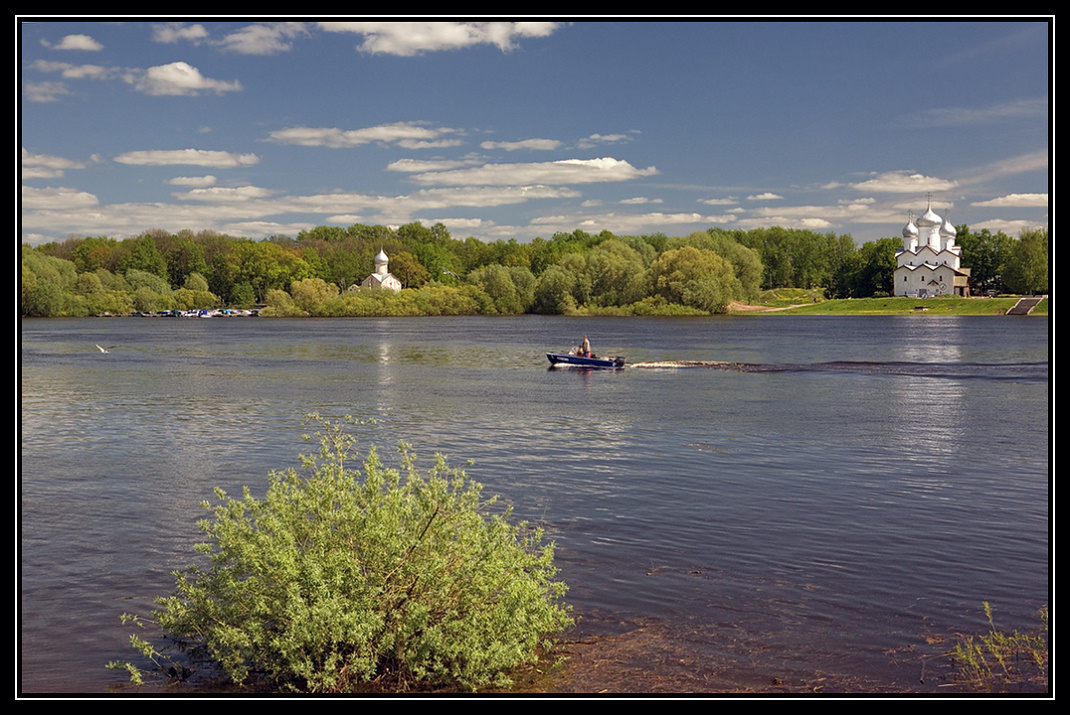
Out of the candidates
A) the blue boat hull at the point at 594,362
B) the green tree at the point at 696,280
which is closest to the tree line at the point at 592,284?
the green tree at the point at 696,280

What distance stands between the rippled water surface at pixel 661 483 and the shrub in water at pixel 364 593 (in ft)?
8.00

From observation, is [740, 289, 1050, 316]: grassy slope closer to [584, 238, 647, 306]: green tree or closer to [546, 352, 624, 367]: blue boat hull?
[584, 238, 647, 306]: green tree

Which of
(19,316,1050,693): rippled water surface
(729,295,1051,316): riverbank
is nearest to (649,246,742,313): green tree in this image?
(729,295,1051,316): riverbank

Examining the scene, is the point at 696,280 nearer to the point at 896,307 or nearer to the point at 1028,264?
the point at 896,307

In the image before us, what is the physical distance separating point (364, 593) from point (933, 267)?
588 ft

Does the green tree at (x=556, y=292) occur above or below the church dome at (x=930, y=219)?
below

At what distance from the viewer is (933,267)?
6786 inches

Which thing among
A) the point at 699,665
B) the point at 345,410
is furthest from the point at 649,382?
the point at 699,665

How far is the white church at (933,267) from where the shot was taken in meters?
171

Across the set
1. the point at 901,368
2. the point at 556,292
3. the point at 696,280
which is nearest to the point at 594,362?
the point at 901,368

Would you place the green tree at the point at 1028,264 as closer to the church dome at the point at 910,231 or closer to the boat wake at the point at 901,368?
the church dome at the point at 910,231

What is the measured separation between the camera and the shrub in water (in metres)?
9.73

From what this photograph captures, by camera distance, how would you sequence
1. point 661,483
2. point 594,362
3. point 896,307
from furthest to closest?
point 896,307 < point 594,362 < point 661,483

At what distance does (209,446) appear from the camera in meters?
28.7
